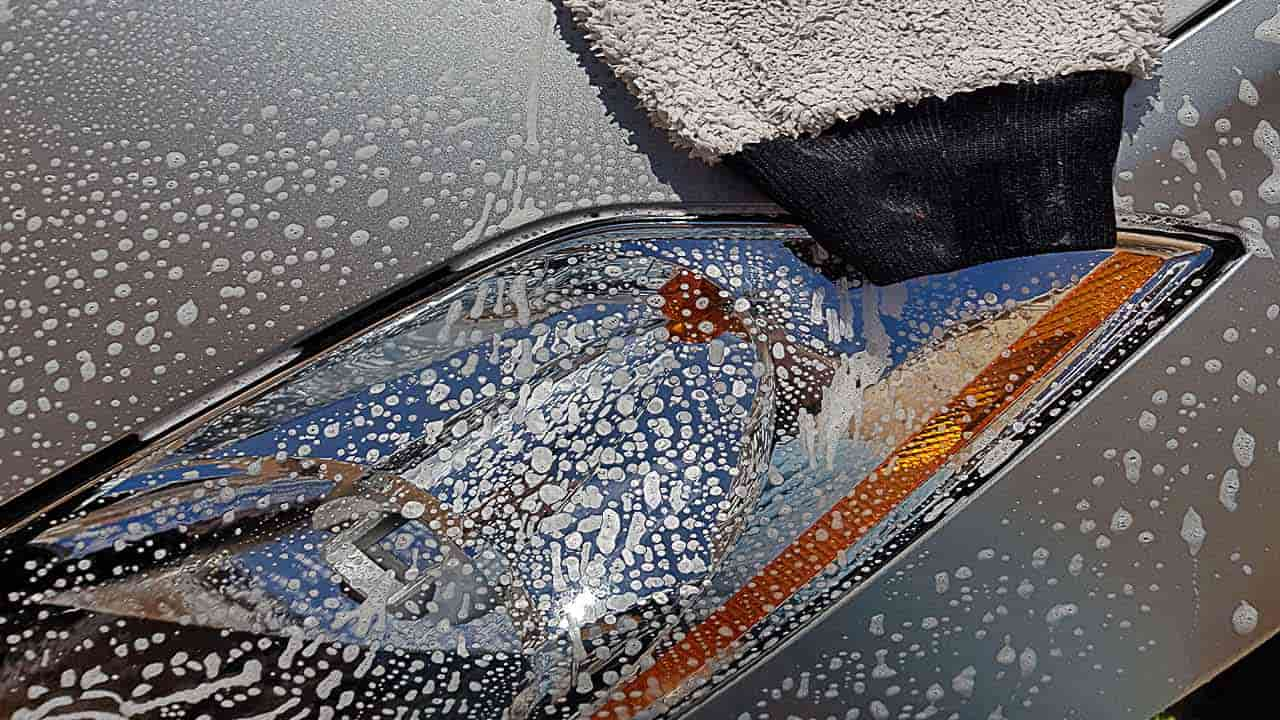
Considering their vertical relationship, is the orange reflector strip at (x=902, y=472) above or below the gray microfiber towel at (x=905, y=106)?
below

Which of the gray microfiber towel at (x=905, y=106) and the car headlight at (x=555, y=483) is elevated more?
the gray microfiber towel at (x=905, y=106)

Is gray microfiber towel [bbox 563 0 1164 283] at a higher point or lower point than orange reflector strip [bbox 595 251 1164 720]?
higher

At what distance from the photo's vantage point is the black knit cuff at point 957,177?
1.87ft

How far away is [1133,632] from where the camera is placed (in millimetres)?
599

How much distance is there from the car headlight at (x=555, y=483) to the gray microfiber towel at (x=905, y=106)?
0.03 meters

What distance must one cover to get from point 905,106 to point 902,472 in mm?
229

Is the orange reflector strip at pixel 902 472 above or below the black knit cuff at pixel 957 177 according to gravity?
below

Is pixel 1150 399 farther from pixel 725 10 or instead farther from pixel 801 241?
pixel 725 10

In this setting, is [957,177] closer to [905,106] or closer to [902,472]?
[905,106]

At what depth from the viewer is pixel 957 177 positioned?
594 millimetres

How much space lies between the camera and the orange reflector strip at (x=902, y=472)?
0.52 meters

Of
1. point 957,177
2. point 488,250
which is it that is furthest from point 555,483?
point 957,177

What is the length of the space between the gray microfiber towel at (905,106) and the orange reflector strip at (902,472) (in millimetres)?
37

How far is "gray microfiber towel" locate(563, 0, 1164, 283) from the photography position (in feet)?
1.89
